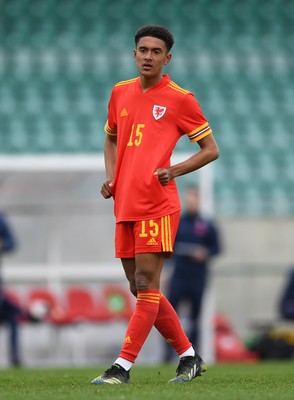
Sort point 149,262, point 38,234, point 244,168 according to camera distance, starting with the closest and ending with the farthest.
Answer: point 149,262
point 38,234
point 244,168

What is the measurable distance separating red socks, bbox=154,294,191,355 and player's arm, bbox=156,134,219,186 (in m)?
0.64

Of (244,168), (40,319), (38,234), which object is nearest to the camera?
(40,319)

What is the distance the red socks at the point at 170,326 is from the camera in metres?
5.62

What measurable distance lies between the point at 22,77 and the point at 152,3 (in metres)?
2.27

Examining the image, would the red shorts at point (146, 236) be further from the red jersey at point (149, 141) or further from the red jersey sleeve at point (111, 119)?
the red jersey sleeve at point (111, 119)

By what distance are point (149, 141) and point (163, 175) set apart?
199mm

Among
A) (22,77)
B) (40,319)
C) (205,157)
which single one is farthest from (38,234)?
(205,157)

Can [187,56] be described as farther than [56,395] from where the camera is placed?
Yes

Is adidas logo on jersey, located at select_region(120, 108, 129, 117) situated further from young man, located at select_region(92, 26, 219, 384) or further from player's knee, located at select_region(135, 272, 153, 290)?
player's knee, located at select_region(135, 272, 153, 290)

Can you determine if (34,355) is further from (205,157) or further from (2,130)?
(205,157)

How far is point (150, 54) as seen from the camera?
214 inches

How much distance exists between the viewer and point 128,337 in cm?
543

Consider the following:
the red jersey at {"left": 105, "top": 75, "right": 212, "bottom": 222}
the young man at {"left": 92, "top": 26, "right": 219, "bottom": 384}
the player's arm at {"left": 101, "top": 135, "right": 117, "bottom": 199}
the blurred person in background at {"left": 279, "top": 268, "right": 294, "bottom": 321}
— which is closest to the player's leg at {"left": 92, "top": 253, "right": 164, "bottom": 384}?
the young man at {"left": 92, "top": 26, "right": 219, "bottom": 384}

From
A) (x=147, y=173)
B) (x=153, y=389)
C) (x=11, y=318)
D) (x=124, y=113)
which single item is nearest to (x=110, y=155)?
(x=124, y=113)
